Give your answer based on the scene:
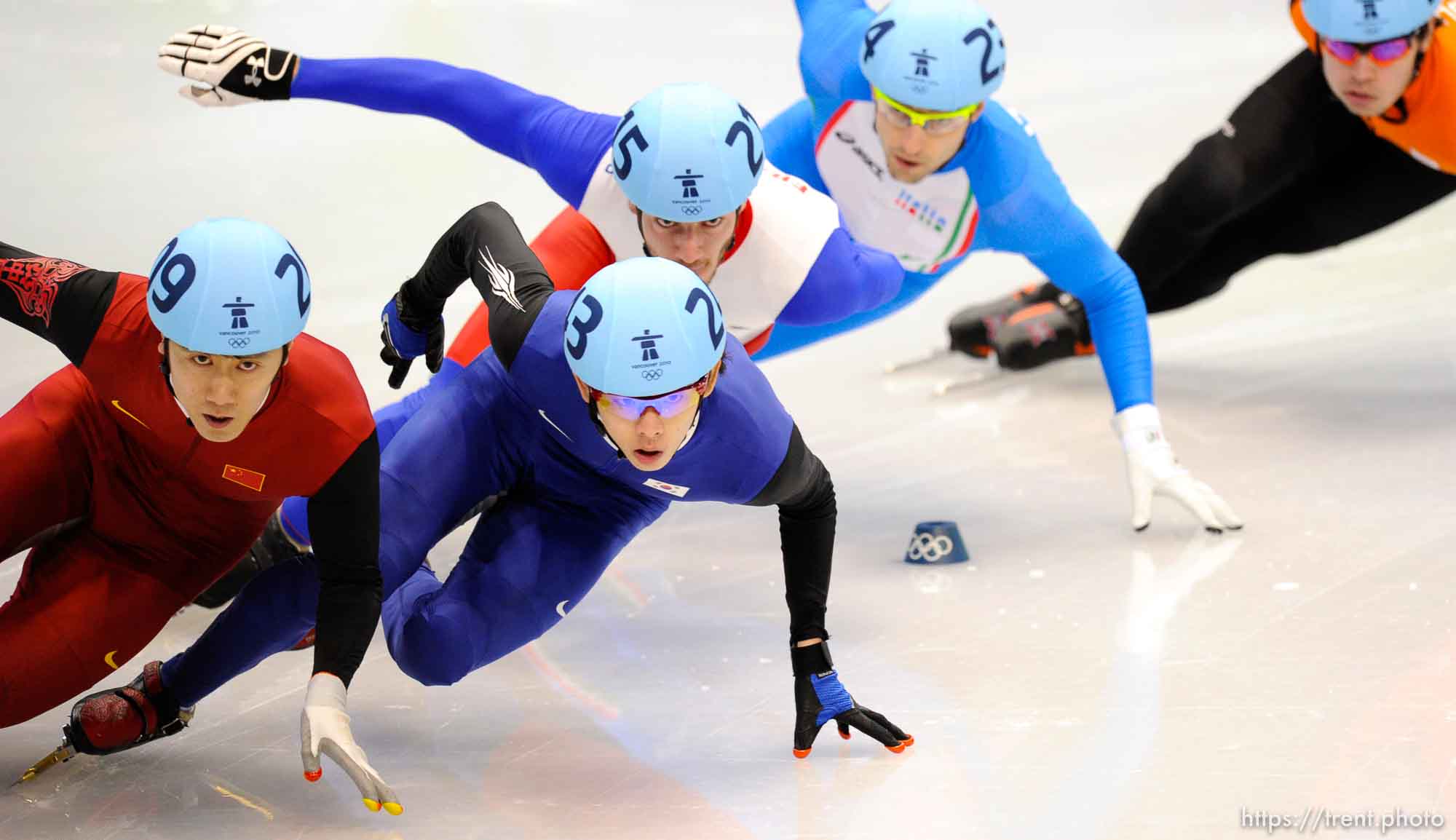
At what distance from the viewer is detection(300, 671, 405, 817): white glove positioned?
10.4 ft

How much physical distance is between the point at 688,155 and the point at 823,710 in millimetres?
1266

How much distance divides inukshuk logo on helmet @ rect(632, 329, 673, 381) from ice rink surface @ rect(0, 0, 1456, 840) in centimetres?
87

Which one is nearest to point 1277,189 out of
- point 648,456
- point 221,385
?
point 648,456

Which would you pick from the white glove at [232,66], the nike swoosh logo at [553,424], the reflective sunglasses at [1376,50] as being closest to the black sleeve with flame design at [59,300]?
the nike swoosh logo at [553,424]

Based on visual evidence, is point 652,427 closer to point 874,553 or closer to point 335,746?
point 335,746

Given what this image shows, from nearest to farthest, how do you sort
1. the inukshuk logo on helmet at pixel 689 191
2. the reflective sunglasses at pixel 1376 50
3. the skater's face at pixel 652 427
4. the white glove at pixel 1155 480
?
the skater's face at pixel 652 427 → the inukshuk logo on helmet at pixel 689 191 → the white glove at pixel 1155 480 → the reflective sunglasses at pixel 1376 50

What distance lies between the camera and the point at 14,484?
3.49 m

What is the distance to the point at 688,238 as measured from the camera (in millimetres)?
4043

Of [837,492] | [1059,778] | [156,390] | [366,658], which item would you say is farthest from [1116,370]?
[156,390]

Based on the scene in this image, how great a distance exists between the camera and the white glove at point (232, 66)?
181 inches

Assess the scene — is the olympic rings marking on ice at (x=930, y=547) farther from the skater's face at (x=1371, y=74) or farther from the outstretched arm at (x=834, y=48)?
the skater's face at (x=1371, y=74)

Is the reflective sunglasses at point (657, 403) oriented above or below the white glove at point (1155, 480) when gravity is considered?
above

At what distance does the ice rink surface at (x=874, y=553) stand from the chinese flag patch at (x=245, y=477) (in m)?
0.45

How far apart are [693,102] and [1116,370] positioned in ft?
5.65
